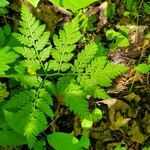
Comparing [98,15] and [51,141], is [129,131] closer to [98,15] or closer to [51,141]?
[51,141]

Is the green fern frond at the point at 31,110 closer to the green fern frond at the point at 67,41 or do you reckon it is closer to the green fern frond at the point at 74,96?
the green fern frond at the point at 74,96

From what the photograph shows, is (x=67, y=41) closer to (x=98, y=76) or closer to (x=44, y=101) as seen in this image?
(x=98, y=76)

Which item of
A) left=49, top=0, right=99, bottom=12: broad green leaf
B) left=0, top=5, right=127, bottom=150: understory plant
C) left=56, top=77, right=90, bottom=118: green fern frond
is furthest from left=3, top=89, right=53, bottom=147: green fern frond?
left=49, top=0, right=99, bottom=12: broad green leaf

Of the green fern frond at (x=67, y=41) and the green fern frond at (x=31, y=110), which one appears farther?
the green fern frond at (x=67, y=41)

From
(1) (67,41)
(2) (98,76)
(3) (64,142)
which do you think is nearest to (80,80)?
(2) (98,76)

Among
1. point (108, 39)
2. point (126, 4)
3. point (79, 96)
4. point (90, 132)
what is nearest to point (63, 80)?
point (79, 96)

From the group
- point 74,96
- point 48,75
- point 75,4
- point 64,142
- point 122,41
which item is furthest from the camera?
point 122,41

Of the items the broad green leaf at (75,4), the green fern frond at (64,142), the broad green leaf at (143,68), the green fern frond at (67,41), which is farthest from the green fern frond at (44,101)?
the broad green leaf at (143,68)

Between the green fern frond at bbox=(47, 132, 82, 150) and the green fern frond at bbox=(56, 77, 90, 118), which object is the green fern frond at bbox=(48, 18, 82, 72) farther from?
the green fern frond at bbox=(47, 132, 82, 150)
